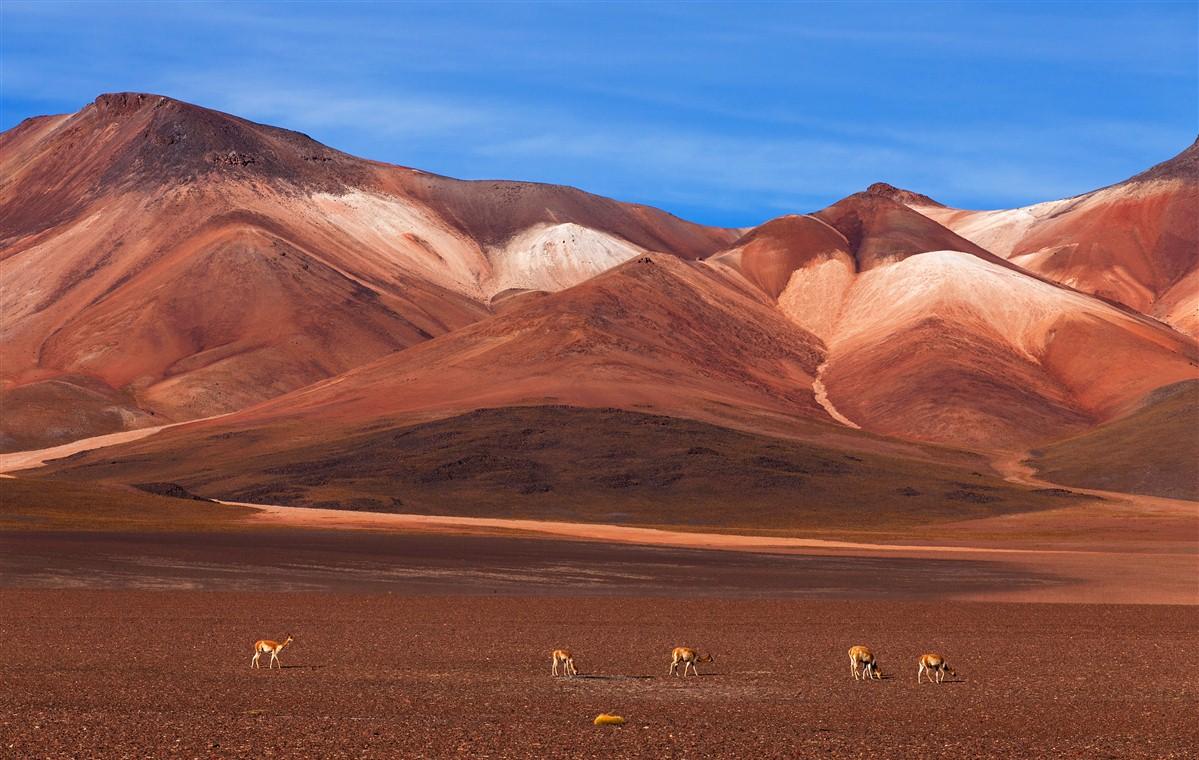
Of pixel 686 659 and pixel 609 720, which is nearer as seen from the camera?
pixel 609 720

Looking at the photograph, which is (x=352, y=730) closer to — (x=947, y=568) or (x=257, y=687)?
(x=257, y=687)

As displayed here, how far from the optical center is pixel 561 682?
2905 centimetres

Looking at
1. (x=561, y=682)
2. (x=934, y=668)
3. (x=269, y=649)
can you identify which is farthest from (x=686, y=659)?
(x=269, y=649)

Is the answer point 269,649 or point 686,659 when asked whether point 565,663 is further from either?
point 269,649

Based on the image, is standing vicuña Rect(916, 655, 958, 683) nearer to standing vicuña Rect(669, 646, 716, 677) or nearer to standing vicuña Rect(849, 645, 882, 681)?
standing vicuña Rect(849, 645, 882, 681)

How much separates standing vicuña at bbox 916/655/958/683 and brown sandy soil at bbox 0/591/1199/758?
331 millimetres

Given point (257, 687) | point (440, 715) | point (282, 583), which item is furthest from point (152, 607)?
point (440, 715)

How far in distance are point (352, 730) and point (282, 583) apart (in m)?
28.2

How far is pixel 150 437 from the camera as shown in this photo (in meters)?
179

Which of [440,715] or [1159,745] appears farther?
[440,715]

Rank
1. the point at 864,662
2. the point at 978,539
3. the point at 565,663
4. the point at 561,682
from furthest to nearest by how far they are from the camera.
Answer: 1. the point at 978,539
2. the point at 565,663
3. the point at 864,662
4. the point at 561,682

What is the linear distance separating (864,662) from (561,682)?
19.6ft

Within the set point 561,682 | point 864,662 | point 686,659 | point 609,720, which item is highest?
point 864,662

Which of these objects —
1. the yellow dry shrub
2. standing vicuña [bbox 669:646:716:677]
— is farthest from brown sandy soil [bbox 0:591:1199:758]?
standing vicuña [bbox 669:646:716:677]
